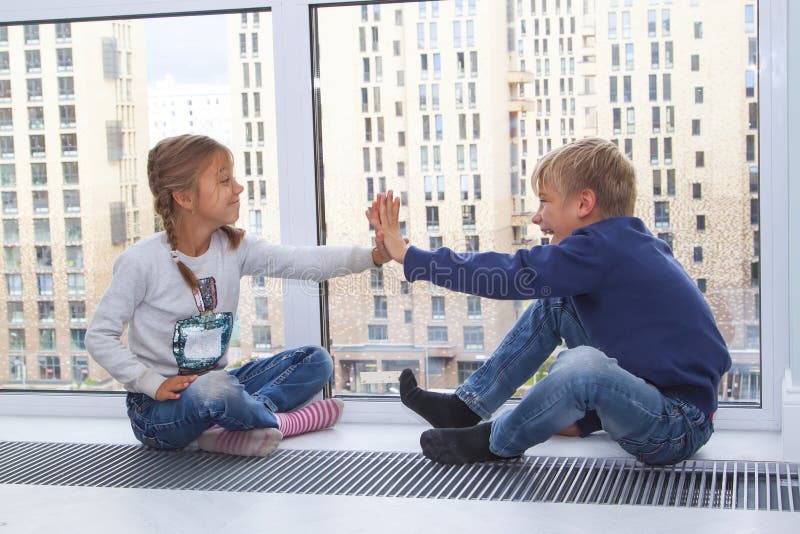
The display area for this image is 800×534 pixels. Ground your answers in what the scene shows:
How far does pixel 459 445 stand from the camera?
191 cm

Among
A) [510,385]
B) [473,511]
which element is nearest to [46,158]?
[510,385]

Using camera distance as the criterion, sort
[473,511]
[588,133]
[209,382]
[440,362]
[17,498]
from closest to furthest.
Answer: [473,511] → [17,498] → [209,382] → [588,133] → [440,362]

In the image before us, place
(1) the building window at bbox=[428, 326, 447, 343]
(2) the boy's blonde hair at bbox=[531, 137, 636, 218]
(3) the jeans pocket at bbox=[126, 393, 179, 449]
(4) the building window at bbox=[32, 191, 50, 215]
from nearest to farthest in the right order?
(2) the boy's blonde hair at bbox=[531, 137, 636, 218] < (3) the jeans pocket at bbox=[126, 393, 179, 449] < (1) the building window at bbox=[428, 326, 447, 343] < (4) the building window at bbox=[32, 191, 50, 215]

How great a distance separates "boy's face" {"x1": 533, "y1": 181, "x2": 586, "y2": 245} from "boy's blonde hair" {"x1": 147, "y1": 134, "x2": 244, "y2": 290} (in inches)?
29.2

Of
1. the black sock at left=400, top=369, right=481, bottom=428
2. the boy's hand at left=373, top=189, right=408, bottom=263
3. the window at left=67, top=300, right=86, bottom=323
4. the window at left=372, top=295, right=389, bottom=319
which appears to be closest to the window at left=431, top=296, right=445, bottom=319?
the window at left=372, top=295, right=389, bottom=319

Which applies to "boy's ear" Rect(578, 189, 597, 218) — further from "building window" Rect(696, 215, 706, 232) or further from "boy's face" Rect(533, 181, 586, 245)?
"building window" Rect(696, 215, 706, 232)

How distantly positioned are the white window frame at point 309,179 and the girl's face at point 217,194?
0.18m

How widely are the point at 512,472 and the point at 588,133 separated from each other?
30.9 inches

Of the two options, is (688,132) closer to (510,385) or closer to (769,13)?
(769,13)

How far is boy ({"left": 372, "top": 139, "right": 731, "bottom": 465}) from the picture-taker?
5.76 feet

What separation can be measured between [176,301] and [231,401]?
0.90 ft

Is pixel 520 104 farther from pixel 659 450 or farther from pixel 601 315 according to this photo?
pixel 659 450

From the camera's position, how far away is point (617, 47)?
2.10 meters

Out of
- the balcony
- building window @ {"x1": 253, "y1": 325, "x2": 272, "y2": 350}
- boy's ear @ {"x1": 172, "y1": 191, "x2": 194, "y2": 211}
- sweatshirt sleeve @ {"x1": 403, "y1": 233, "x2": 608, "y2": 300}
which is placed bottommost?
building window @ {"x1": 253, "y1": 325, "x2": 272, "y2": 350}
